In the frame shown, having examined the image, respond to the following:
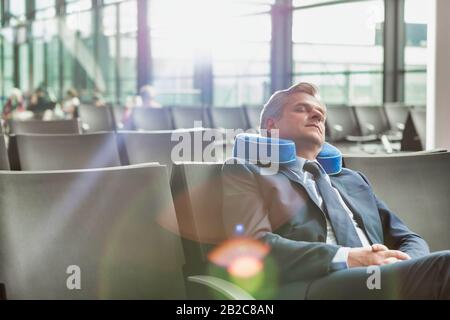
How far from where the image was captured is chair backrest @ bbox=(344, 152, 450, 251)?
2730 millimetres

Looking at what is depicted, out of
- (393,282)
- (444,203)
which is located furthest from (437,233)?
(393,282)

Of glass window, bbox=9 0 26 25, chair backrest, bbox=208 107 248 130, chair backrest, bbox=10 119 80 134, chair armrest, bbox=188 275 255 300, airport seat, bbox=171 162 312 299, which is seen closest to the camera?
chair armrest, bbox=188 275 255 300

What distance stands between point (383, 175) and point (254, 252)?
743 mm

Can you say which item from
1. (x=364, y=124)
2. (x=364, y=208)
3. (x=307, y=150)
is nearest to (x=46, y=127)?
(x=307, y=150)

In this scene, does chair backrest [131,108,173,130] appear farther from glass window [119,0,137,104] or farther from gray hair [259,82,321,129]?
glass window [119,0,137,104]

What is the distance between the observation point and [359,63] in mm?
12070

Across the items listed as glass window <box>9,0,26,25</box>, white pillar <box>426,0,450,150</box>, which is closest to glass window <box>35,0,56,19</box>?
glass window <box>9,0,26,25</box>

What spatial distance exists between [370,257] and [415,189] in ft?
2.14

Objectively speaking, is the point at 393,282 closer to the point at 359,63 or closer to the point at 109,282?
the point at 109,282

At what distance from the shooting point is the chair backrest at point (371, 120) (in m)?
9.15

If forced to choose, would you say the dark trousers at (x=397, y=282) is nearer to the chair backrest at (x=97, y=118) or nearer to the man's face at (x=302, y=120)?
the man's face at (x=302, y=120)

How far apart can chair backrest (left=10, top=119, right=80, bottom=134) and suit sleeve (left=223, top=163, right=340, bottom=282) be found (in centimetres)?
308

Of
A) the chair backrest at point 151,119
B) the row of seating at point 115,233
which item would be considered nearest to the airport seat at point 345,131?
the chair backrest at point 151,119

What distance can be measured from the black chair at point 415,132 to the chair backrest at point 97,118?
3.24 metres
